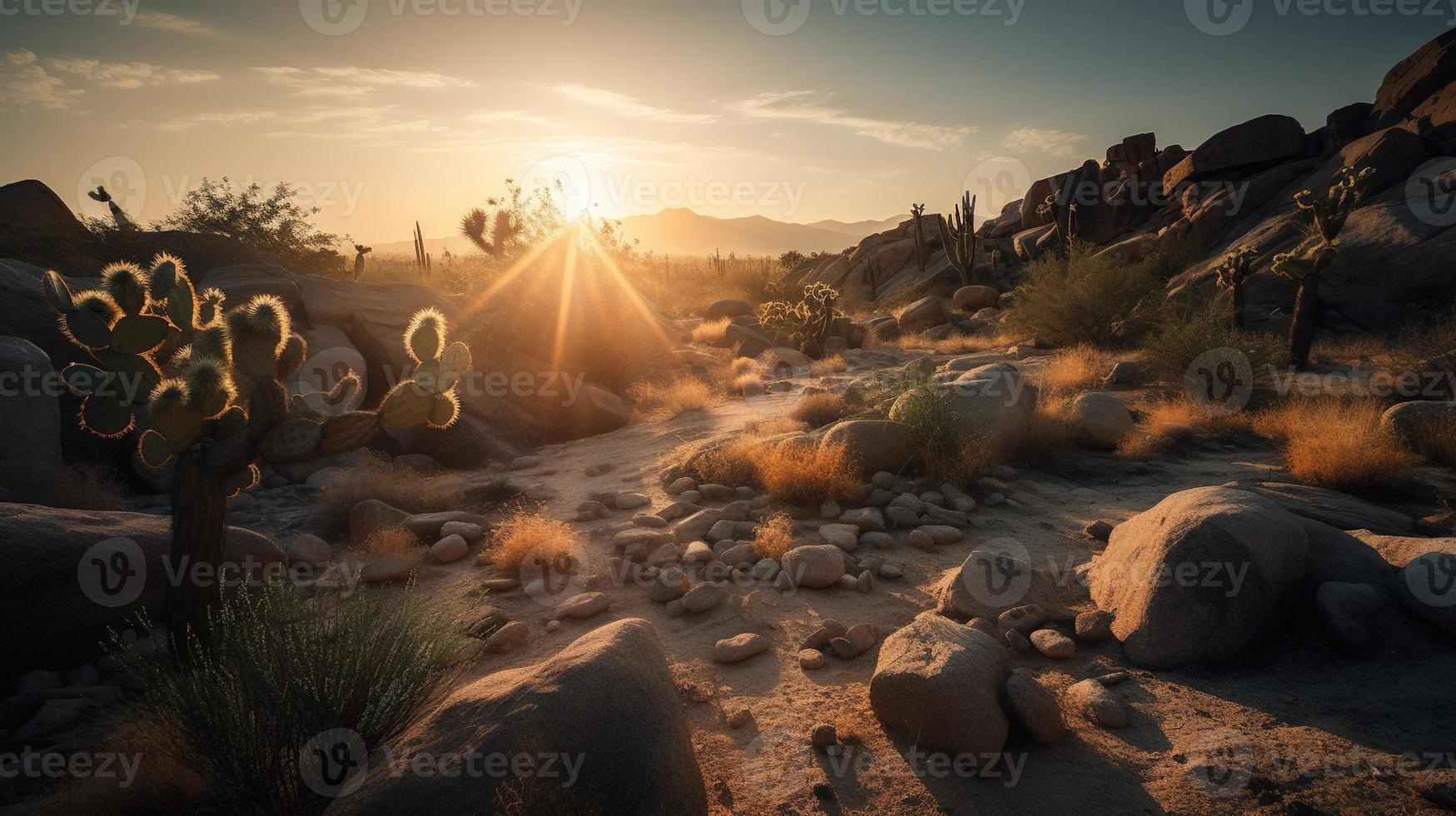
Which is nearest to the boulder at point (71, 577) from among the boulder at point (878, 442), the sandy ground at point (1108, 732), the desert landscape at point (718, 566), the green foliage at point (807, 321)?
the desert landscape at point (718, 566)

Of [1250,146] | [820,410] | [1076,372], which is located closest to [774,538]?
[820,410]

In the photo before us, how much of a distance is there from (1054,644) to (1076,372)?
843cm

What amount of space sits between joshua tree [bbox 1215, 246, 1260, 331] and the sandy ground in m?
10.3

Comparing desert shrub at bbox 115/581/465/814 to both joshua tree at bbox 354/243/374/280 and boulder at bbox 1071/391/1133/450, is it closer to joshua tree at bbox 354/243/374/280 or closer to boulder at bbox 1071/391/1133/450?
boulder at bbox 1071/391/1133/450

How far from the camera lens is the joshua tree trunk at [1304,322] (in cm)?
1016

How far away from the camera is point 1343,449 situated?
6141 mm

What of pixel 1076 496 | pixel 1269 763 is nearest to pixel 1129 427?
pixel 1076 496

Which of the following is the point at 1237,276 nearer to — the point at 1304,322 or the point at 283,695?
the point at 1304,322

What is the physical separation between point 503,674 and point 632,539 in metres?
3.12

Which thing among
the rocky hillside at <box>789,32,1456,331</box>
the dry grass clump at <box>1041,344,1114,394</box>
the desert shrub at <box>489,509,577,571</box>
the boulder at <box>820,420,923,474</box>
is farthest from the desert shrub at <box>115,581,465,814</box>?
the rocky hillside at <box>789,32,1456,331</box>

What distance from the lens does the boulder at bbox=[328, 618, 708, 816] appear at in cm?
221

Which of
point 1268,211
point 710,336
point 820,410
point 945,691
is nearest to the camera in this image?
point 945,691

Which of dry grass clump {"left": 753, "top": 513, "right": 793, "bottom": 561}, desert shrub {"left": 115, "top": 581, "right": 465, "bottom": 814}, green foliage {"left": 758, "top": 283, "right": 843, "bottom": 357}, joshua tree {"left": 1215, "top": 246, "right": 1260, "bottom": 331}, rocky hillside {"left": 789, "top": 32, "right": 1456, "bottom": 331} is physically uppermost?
rocky hillside {"left": 789, "top": 32, "right": 1456, "bottom": 331}

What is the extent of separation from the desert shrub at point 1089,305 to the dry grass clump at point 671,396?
8712mm
